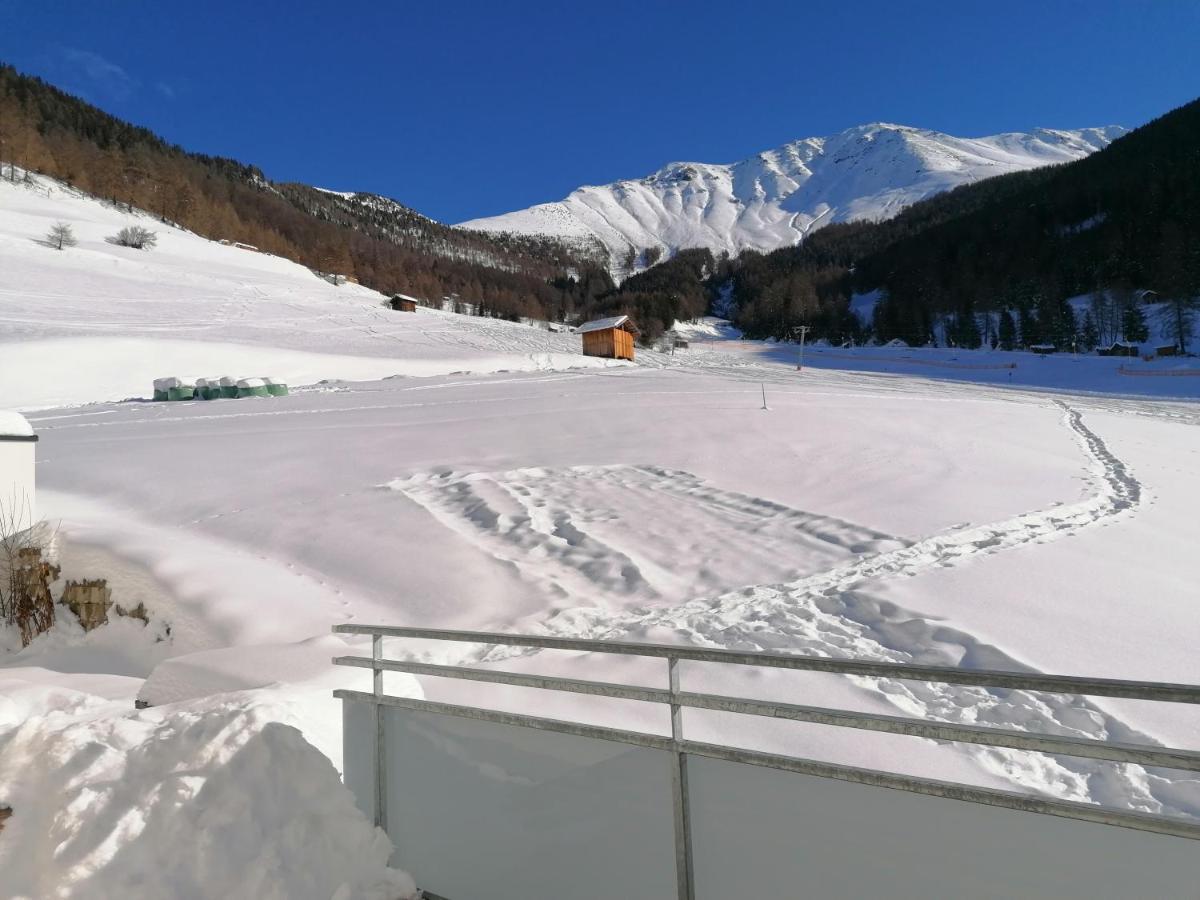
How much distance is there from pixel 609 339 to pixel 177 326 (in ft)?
103

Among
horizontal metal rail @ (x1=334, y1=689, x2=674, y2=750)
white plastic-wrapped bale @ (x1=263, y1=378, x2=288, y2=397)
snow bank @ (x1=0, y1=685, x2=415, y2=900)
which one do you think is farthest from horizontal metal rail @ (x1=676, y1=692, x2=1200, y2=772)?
white plastic-wrapped bale @ (x1=263, y1=378, x2=288, y2=397)

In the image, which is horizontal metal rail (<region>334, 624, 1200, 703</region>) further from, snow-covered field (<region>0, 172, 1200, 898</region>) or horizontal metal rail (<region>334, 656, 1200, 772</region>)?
snow-covered field (<region>0, 172, 1200, 898</region>)

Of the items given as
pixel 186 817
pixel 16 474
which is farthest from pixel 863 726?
pixel 16 474

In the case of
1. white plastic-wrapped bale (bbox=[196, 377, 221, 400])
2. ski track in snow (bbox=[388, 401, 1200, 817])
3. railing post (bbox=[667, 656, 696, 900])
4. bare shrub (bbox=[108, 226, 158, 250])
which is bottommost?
ski track in snow (bbox=[388, 401, 1200, 817])

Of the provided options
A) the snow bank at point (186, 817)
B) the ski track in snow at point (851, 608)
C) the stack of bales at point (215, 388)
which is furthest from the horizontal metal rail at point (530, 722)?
the stack of bales at point (215, 388)

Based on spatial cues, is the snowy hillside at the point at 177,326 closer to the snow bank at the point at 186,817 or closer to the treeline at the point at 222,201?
the treeline at the point at 222,201

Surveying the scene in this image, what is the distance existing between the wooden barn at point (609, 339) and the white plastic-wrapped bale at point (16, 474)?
47.6 metres

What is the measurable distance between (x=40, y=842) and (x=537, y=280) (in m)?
159

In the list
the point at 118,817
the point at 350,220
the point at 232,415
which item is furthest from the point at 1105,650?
the point at 350,220

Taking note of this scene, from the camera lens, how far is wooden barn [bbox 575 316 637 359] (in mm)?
58469

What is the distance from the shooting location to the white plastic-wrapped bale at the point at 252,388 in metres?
32.8

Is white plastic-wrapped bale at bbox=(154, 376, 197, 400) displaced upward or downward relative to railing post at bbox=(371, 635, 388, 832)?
upward

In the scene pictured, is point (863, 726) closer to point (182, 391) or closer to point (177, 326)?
point (182, 391)

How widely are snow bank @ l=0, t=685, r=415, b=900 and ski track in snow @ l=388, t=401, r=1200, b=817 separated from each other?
129 inches
